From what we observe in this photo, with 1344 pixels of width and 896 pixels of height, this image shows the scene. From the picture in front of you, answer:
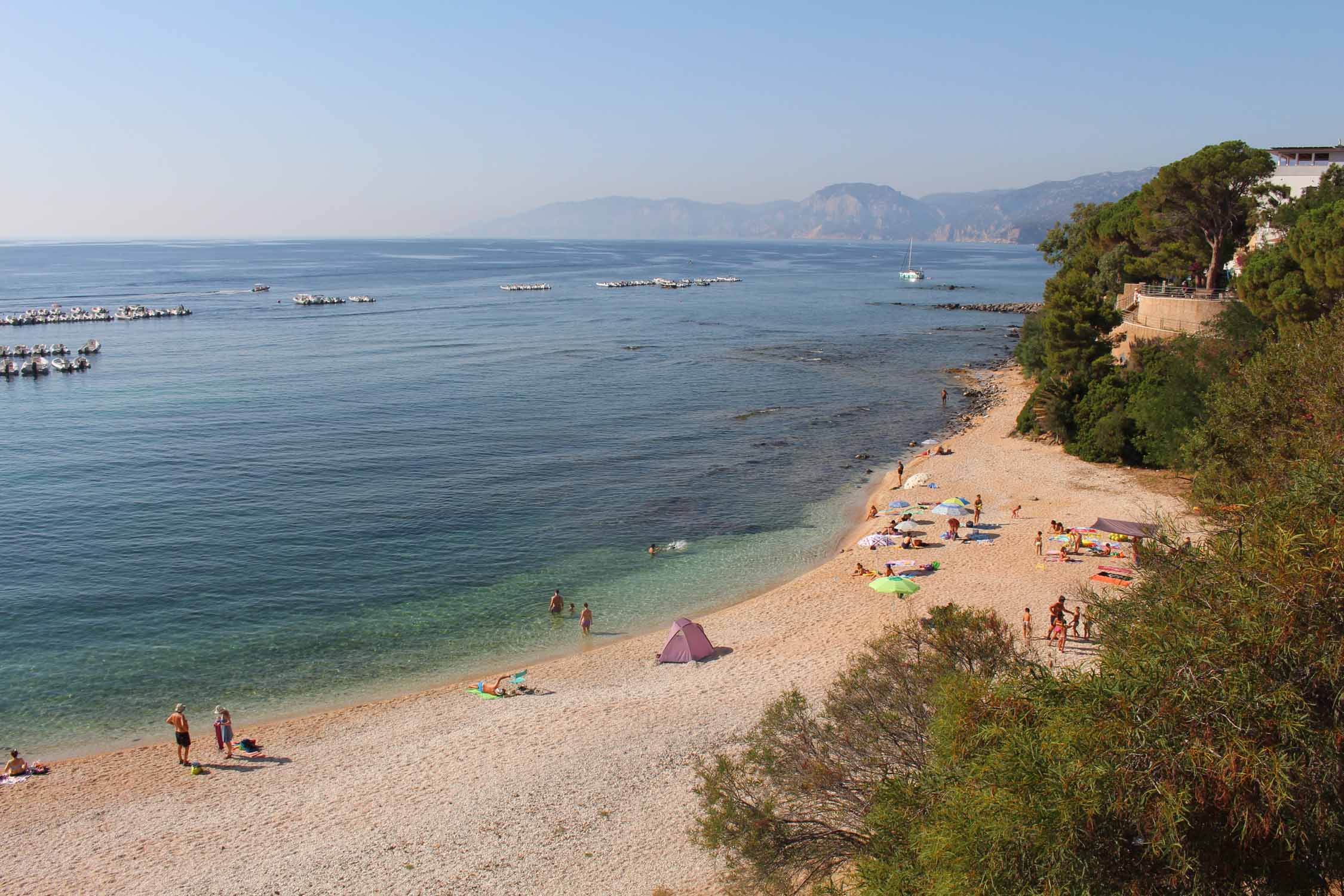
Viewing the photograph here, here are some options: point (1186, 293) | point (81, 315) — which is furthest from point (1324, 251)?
point (81, 315)

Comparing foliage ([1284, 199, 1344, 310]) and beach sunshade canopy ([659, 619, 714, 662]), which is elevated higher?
foliage ([1284, 199, 1344, 310])

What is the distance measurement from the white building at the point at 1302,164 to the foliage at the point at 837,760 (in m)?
58.1

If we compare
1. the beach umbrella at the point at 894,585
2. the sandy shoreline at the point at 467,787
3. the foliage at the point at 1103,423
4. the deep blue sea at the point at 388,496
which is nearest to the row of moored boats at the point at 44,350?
the deep blue sea at the point at 388,496

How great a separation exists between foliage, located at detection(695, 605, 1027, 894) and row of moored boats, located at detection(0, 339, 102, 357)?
7832 cm

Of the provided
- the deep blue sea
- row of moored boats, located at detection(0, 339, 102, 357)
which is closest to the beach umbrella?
the deep blue sea

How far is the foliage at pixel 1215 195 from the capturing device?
42344mm

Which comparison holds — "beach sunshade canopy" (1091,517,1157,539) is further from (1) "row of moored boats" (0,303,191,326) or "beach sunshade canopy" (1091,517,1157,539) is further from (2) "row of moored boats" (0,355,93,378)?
(1) "row of moored boats" (0,303,191,326)

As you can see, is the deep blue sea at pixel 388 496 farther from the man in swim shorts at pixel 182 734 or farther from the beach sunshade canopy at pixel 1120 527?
the beach sunshade canopy at pixel 1120 527

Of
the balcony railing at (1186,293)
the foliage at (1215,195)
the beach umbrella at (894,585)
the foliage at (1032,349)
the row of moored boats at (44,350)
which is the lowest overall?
the beach umbrella at (894,585)

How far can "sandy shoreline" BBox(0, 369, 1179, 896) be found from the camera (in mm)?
14242

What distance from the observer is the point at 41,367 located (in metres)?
66.8

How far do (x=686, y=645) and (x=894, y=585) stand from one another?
679 cm

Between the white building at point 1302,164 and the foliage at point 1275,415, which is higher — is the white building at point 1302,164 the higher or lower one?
the higher one

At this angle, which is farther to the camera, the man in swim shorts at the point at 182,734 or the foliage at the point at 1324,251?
the foliage at the point at 1324,251
